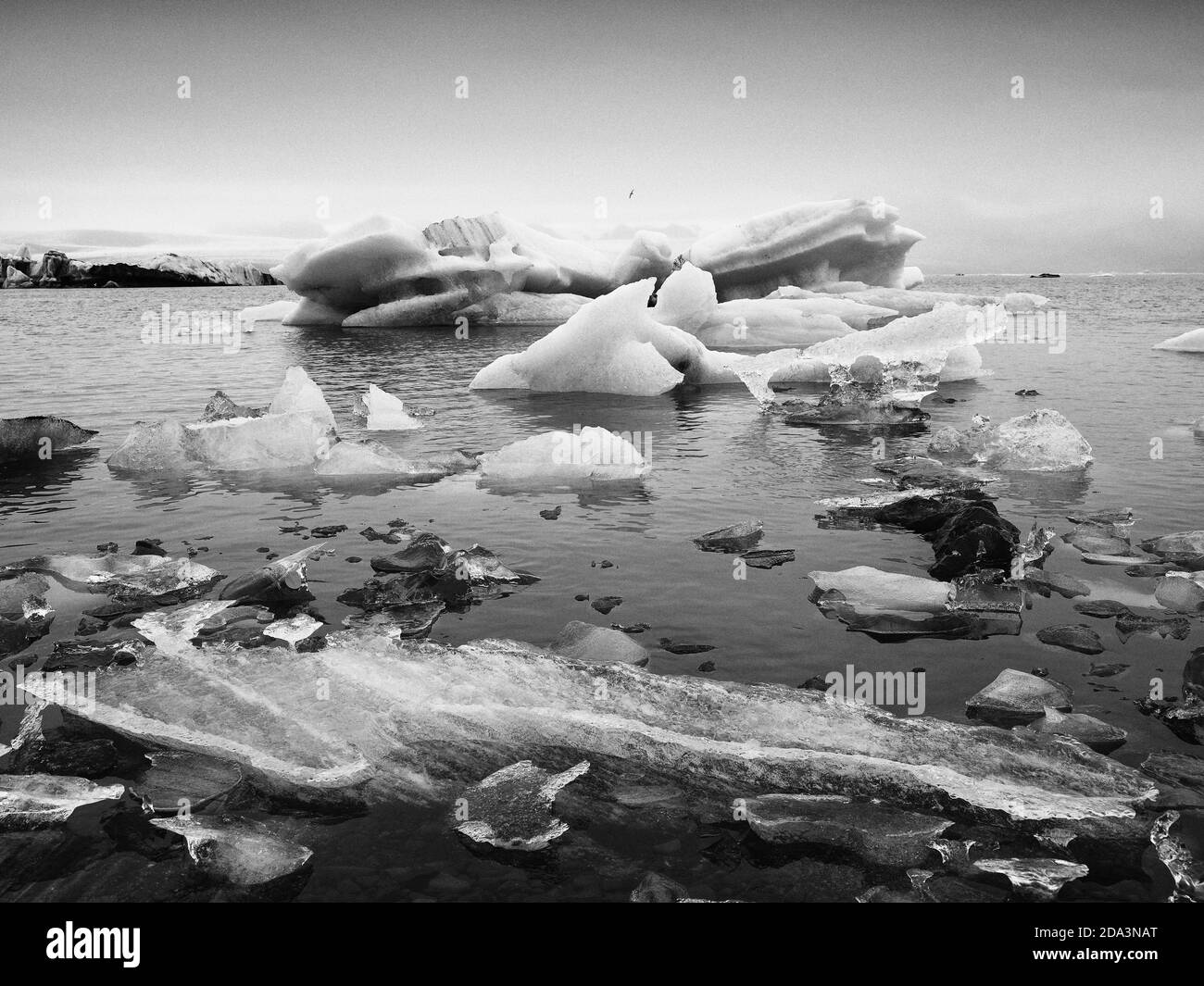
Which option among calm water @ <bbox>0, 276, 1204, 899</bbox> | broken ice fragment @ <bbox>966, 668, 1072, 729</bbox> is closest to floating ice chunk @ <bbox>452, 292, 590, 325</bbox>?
calm water @ <bbox>0, 276, 1204, 899</bbox>

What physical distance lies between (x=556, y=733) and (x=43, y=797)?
6.92 ft

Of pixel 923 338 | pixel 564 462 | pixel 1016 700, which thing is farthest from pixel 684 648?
pixel 923 338

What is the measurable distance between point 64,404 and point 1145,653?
1657cm

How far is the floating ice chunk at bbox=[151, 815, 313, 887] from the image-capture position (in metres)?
3.26

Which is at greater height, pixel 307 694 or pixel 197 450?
pixel 197 450

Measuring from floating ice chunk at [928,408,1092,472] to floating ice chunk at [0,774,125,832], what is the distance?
352 inches

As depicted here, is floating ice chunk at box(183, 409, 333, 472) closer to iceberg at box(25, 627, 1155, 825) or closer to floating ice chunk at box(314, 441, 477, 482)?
floating ice chunk at box(314, 441, 477, 482)

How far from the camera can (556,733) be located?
423cm

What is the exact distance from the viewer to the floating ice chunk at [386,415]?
1277cm

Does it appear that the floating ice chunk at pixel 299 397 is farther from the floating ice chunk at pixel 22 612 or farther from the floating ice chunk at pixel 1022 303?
the floating ice chunk at pixel 1022 303

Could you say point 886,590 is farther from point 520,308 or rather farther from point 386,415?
point 520,308
